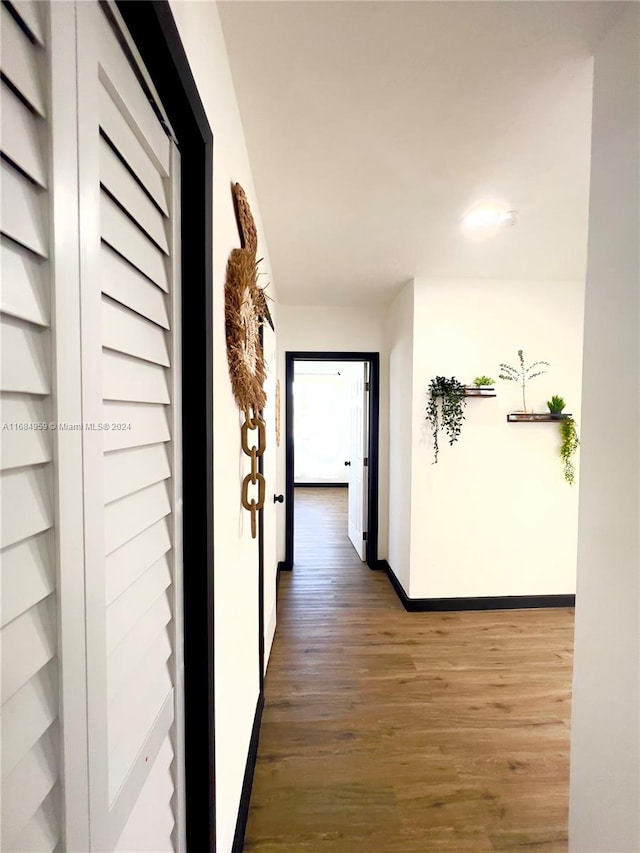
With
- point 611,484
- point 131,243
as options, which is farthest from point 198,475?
point 611,484

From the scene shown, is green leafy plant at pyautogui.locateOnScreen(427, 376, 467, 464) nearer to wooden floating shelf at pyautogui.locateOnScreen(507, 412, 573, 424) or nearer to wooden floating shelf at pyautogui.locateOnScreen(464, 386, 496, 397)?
wooden floating shelf at pyautogui.locateOnScreen(464, 386, 496, 397)

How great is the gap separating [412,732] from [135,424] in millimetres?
1953

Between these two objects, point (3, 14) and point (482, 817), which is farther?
point (482, 817)

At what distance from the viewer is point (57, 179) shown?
0.40 m

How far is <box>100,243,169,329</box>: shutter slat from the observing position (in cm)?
54

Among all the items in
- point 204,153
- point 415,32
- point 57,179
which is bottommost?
point 57,179

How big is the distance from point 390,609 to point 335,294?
263 cm

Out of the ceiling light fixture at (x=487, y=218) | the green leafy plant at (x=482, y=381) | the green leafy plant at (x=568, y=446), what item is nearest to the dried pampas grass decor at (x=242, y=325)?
the ceiling light fixture at (x=487, y=218)

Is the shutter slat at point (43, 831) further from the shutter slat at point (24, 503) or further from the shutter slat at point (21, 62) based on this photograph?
the shutter slat at point (21, 62)

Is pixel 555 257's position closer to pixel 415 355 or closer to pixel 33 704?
pixel 415 355

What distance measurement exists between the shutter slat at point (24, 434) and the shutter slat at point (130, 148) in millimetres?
408

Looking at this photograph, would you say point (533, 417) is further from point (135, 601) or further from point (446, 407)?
point (135, 601)

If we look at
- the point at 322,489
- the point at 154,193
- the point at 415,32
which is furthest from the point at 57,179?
the point at 322,489

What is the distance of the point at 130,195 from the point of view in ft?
1.95
